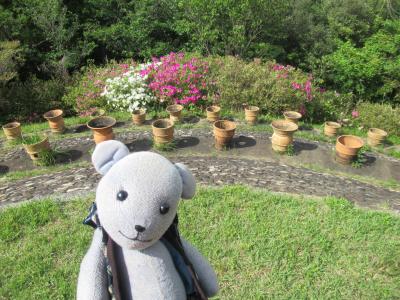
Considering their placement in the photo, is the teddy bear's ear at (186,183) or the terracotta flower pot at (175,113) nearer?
the teddy bear's ear at (186,183)

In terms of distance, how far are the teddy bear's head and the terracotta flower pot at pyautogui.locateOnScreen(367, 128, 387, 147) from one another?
7959mm

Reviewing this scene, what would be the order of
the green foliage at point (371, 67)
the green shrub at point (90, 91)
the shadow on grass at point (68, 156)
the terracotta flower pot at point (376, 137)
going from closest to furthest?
the shadow on grass at point (68, 156) → the terracotta flower pot at point (376, 137) → the green shrub at point (90, 91) → the green foliage at point (371, 67)

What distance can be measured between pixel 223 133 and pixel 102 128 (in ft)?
8.96

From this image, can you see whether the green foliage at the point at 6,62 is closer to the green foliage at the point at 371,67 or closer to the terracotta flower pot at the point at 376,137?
the terracotta flower pot at the point at 376,137

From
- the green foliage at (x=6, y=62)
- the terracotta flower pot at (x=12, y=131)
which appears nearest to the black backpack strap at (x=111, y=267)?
the terracotta flower pot at (x=12, y=131)

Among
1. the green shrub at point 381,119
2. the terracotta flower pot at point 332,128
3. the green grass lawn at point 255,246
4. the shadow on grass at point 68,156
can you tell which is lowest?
the green shrub at point 381,119

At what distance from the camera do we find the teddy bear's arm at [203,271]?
2344mm

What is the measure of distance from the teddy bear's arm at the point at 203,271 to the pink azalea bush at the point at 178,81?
24.0 feet

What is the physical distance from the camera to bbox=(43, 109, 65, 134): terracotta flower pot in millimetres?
8016

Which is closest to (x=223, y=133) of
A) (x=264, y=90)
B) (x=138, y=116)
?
(x=138, y=116)

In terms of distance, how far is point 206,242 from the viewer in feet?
13.4

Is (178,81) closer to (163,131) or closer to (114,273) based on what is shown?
(163,131)

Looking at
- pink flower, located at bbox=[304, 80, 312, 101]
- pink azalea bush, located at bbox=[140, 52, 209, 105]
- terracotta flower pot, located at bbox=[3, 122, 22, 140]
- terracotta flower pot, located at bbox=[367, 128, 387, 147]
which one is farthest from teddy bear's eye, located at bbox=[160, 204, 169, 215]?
pink flower, located at bbox=[304, 80, 312, 101]

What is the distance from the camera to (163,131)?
6781mm
